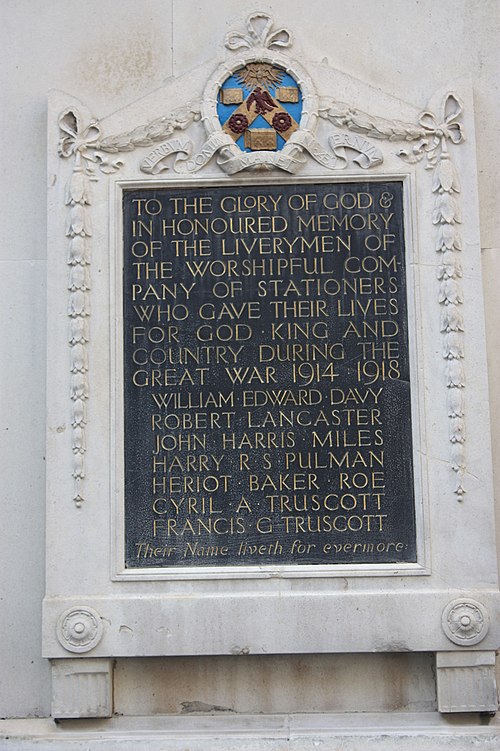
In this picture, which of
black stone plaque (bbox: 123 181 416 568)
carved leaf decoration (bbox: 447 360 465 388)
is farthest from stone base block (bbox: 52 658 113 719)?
carved leaf decoration (bbox: 447 360 465 388)

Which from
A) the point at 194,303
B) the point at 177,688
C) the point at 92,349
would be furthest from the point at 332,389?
the point at 177,688

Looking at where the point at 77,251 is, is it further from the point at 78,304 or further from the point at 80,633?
the point at 80,633

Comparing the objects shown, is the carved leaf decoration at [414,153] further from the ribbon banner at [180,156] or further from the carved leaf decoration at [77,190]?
the carved leaf decoration at [77,190]

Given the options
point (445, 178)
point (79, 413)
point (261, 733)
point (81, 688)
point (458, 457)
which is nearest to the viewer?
point (261, 733)

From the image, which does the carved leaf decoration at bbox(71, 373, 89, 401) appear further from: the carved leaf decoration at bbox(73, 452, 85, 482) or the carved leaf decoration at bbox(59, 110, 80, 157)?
the carved leaf decoration at bbox(59, 110, 80, 157)

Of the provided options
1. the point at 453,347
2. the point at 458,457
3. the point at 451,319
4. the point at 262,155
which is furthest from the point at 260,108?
the point at 458,457

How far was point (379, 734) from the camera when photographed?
818 centimetres

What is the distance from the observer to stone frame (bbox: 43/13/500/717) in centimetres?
840

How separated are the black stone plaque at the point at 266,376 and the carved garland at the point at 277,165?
0.28 m

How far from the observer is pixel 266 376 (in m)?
8.80

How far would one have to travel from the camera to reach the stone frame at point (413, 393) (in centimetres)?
840

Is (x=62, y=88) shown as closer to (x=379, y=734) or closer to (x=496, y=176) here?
(x=496, y=176)

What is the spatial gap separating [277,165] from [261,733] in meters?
4.10

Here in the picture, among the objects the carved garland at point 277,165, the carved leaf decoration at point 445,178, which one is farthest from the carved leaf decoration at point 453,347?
the carved leaf decoration at point 445,178
